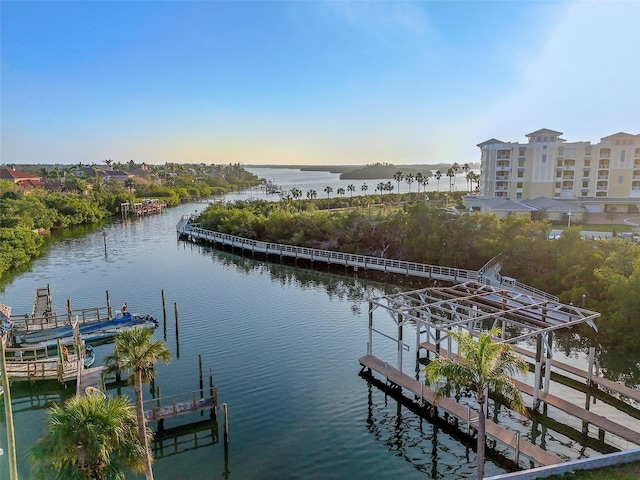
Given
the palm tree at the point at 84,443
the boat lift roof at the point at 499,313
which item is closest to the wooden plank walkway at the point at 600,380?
the boat lift roof at the point at 499,313

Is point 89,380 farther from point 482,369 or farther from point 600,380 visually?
point 600,380

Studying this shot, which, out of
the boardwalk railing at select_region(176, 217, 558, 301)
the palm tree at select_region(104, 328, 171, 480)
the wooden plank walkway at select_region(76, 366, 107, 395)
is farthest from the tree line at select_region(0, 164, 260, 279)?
the palm tree at select_region(104, 328, 171, 480)

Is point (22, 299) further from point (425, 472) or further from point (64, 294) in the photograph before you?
point (425, 472)

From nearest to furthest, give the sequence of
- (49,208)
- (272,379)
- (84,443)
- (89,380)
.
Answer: (84,443), (89,380), (272,379), (49,208)

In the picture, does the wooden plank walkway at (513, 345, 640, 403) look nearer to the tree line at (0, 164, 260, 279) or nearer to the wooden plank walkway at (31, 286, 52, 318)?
the wooden plank walkway at (31, 286, 52, 318)

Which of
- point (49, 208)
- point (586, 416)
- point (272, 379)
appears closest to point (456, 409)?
point (586, 416)
